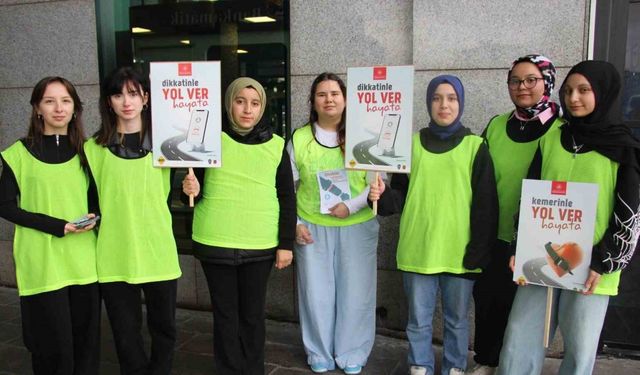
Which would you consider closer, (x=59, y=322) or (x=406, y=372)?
(x=59, y=322)

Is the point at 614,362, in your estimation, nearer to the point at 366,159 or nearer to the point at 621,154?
the point at 621,154

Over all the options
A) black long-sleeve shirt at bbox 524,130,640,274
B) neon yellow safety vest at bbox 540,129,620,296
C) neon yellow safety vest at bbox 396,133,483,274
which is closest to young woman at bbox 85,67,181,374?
neon yellow safety vest at bbox 396,133,483,274

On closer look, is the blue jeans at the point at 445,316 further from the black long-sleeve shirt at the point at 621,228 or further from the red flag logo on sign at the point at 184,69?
the red flag logo on sign at the point at 184,69

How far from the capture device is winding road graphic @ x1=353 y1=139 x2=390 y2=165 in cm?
327

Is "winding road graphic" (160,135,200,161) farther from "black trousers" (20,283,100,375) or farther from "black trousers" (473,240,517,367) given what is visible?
"black trousers" (473,240,517,367)

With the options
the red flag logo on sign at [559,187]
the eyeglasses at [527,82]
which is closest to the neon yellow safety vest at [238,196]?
the eyeglasses at [527,82]

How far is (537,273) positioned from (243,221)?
163 cm

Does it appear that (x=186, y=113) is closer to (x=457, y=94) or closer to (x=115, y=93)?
(x=115, y=93)

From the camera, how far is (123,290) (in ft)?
10.6

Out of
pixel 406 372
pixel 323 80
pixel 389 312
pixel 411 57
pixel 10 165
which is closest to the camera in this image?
pixel 10 165

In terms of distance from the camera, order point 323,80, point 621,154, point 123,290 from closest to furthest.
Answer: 1. point 621,154
2. point 123,290
3. point 323,80

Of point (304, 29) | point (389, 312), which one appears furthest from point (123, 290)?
point (304, 29)

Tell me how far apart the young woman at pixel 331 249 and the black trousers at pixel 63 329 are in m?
1.32

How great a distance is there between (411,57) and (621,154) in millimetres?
1998
